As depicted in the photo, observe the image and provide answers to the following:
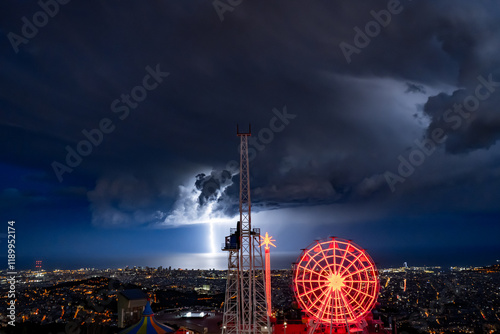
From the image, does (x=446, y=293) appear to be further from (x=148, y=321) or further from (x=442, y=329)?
(x=148, y=321)

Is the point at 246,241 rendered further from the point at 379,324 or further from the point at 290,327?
the point at 379,324

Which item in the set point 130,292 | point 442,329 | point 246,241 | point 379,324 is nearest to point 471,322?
point 442,329

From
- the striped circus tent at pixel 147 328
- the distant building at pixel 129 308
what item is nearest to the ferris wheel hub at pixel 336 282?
the striped circus tent at pixel 147 328

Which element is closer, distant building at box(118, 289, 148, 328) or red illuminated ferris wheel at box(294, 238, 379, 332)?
red illuminated ferris wheel at box(294, 238, 379, 332)

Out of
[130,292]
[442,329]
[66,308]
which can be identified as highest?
[130,292]

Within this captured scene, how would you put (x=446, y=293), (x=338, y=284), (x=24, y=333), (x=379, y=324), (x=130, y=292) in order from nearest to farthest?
(x=338, y=284), (x=24, y=333), (x=379, y=324), (x=130, y=292), (x=446, y=293)

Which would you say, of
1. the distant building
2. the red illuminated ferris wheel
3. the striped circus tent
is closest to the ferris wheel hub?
the red illuminated ferris wheel

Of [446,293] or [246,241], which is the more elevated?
[246,241]

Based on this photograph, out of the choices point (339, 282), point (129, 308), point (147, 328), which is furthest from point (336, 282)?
point (129, 308)

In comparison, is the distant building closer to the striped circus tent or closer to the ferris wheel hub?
the striped circus tent

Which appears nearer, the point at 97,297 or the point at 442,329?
the point at 442,329

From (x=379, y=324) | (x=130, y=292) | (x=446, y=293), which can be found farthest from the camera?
(x=446, y=293)
